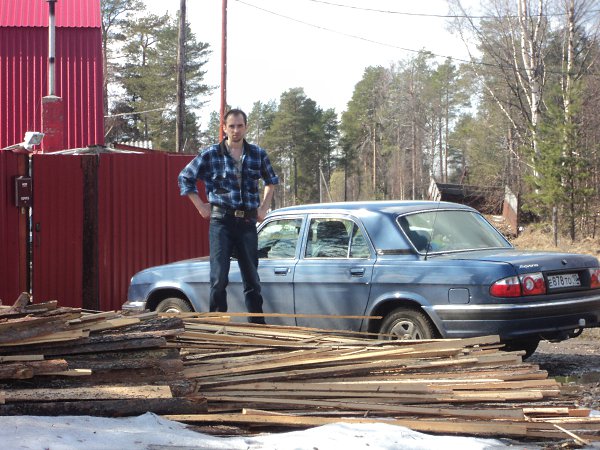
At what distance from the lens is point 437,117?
83.9 metres

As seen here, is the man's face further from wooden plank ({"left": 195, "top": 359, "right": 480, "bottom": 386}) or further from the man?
wooden plank ({"left": 195, "top": 359, "right": 480, "bottom": 386})

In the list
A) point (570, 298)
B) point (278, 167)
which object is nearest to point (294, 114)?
point (278, 167)

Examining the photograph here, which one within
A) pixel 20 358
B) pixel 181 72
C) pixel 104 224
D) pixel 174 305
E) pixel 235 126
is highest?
pixel 181 72

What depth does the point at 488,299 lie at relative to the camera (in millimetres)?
6840

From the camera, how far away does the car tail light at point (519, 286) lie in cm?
683

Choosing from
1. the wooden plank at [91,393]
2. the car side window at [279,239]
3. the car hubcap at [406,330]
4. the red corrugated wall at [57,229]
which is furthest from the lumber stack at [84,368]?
the red corrugated wall at [57,229]

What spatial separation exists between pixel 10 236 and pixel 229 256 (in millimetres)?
4288

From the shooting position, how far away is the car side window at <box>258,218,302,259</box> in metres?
8.25

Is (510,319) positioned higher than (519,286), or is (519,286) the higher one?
(519,286)

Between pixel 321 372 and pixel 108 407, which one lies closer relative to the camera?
pixel 108 407

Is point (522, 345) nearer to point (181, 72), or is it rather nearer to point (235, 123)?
point (235, 123)

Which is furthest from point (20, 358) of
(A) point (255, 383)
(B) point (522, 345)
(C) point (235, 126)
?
(B) point (522, 345)

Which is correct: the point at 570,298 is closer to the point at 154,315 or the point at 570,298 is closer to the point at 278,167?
the point at 154,315

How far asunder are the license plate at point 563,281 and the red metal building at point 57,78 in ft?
47.8
